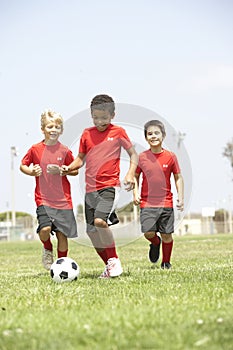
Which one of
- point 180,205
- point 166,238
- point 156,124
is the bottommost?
point 166,238

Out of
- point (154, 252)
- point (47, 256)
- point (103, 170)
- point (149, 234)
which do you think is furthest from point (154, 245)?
point (103, 170)

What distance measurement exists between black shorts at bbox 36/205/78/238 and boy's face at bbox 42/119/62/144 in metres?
0.82

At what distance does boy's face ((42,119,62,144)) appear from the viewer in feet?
26.9

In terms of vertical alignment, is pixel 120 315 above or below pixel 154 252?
above

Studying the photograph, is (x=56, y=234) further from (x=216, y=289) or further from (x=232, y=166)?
(x=232, y=166)

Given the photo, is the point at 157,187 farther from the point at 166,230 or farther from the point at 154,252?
the point at 154,252

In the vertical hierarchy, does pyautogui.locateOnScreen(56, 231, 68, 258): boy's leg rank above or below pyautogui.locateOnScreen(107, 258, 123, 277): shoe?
above

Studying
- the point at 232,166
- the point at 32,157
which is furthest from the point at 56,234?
the point at 232,166

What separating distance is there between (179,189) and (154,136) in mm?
770

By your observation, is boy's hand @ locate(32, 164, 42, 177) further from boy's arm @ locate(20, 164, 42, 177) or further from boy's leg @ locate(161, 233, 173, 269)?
boy's leg @ locate(161, 233, 173, 269)

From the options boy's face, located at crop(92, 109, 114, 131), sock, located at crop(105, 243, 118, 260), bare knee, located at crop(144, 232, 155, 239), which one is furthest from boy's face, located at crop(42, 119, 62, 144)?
bare knee, located at crop(144, 232, 155, 239)

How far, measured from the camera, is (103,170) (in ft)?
24.3

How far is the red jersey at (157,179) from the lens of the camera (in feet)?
30.2

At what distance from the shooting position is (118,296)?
17.3 ft
